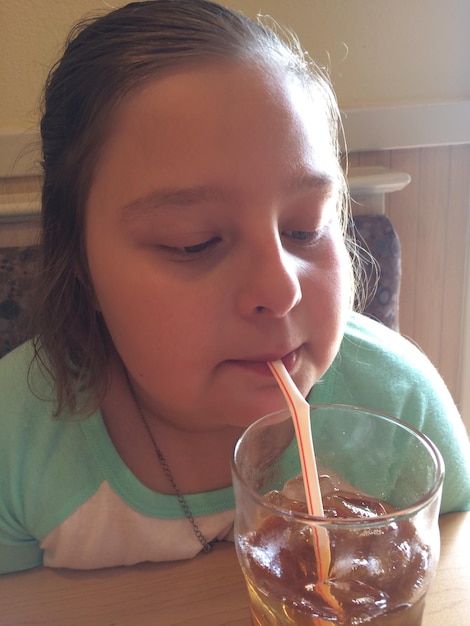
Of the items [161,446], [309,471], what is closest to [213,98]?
[309,471]

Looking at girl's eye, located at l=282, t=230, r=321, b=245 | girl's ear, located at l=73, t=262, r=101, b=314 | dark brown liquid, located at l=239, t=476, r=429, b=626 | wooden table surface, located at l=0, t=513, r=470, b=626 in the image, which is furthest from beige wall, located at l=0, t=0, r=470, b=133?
dark brown liquid, located at l=239, t=476, r=429, b=626

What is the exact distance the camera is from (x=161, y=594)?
0.67 metres

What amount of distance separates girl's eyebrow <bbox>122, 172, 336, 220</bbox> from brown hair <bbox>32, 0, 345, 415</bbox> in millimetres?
112

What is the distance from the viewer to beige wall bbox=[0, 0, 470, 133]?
1.29 meters

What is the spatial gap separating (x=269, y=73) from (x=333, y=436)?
39cm

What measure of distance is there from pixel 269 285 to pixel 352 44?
1.08 meters

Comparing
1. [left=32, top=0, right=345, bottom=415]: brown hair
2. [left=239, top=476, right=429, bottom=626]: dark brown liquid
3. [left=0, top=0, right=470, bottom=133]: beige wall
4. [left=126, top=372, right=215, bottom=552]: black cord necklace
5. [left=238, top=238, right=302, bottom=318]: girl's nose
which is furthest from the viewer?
[left=0, top=0, right=470, bottom=133]: beige wall

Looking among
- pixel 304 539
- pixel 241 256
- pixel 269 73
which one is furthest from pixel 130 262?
pixel 304 539

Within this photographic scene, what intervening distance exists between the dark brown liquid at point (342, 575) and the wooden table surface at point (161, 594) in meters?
0.16

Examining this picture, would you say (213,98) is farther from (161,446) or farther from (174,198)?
(161,446)

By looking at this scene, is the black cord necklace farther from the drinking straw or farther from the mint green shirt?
the drinking straw

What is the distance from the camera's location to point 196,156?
63cm

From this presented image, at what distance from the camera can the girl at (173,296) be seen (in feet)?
2.08

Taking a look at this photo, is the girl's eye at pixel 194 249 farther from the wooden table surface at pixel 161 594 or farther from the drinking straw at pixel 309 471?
the wooden table surface at pixel 161 594
